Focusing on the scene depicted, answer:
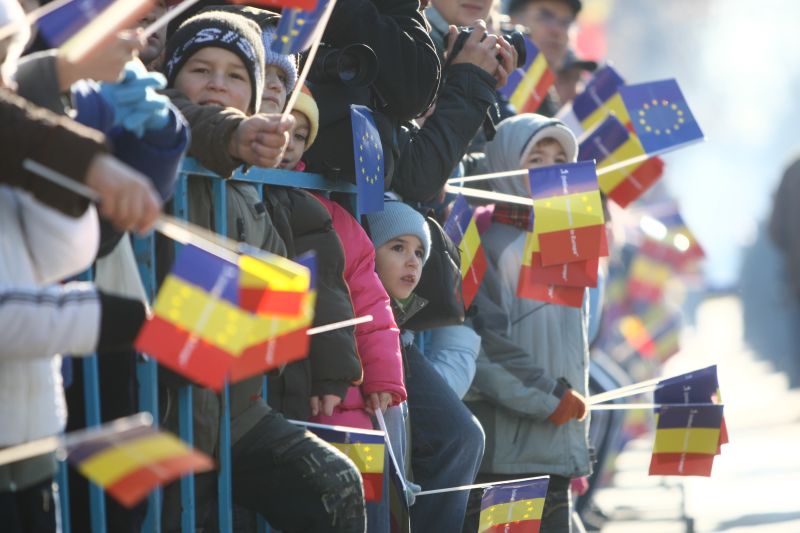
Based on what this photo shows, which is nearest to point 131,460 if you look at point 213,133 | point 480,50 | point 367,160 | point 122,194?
point 122,194

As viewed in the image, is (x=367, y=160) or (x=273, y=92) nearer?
(x=273, y=92)

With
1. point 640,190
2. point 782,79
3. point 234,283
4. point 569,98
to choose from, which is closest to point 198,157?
point 234,283

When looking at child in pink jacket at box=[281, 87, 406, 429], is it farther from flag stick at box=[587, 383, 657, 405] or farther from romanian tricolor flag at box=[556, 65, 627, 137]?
romanian tricolor flag at box=[556, 65, 627, 137]

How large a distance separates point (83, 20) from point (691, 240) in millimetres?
5357

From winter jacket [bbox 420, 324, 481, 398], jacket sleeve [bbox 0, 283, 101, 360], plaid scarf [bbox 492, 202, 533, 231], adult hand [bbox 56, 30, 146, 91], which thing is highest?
adult hand [bbox 56, 30, 146, 91]

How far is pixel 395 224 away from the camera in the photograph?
19.3 feet

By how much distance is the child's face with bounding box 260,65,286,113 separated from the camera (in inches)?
209

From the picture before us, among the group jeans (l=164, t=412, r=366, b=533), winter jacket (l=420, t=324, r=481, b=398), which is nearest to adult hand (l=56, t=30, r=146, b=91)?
jeans (l=164, t=412, r=366, b=533)

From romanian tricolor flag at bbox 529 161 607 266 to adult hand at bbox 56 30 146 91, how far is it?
2.90 meters

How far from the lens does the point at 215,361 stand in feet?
11.5

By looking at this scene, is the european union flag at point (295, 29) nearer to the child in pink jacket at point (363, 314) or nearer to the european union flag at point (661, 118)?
the child in pink jacket at point (363, 314)

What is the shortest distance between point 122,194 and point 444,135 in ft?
9.23

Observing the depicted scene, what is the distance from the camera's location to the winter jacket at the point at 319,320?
501 centimetres

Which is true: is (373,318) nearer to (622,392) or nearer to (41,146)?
(622,392)
